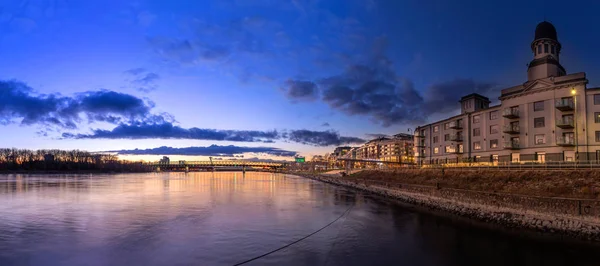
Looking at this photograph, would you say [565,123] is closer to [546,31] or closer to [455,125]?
[546,31]

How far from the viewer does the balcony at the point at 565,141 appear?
51.0m

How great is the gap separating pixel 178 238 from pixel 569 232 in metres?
28.1

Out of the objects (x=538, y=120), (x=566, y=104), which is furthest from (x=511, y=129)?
(x=566, y=104)

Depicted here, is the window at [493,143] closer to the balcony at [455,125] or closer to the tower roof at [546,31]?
the balcony at [455,125]

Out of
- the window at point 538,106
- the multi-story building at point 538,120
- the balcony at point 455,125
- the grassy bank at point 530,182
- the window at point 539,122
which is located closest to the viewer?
the grassy bank at point 530,182

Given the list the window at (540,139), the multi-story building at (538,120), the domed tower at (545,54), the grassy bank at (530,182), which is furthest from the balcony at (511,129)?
the grassy bank at (530,182)

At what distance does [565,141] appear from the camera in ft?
170

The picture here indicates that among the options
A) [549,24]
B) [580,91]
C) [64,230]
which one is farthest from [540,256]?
[549,24]

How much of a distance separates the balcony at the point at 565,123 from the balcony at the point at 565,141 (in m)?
1.73

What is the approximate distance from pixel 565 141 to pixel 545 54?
21.2 meters

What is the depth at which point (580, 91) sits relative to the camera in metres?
50.6

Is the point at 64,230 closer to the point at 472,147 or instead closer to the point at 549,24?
the point at 472,147

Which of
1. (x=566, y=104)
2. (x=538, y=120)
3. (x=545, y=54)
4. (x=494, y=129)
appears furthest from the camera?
(x=494, y=129)

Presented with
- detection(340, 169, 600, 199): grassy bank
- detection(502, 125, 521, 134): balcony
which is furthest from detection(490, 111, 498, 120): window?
detection(340, 169, 600, 199): grassy bank
